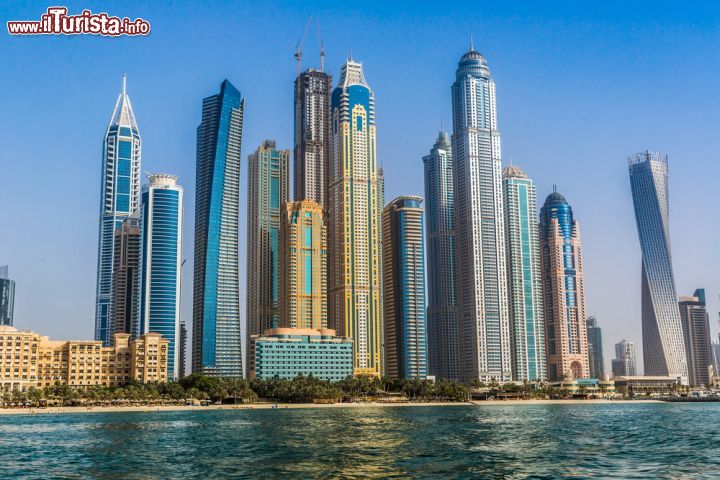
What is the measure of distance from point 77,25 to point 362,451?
171ft

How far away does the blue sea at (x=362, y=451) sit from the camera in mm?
68875

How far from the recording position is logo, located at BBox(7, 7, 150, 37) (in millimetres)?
76938

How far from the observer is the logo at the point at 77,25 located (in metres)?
76.9

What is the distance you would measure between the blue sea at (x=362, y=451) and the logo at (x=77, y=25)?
41146 millimetres

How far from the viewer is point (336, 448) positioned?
88562mm

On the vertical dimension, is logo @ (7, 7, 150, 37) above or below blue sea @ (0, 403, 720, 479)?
above

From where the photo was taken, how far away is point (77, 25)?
77.6 m

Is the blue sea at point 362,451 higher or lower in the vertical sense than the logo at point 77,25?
lower

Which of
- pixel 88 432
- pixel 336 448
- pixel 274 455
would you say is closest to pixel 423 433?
pixel 336 448

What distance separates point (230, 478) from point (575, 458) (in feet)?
112

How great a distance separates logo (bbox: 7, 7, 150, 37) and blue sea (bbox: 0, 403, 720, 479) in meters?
41.1

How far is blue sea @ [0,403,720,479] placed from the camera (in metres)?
68.9

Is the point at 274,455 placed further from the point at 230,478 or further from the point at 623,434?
the point at 623,434

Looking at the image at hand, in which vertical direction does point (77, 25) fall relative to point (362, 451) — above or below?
above
